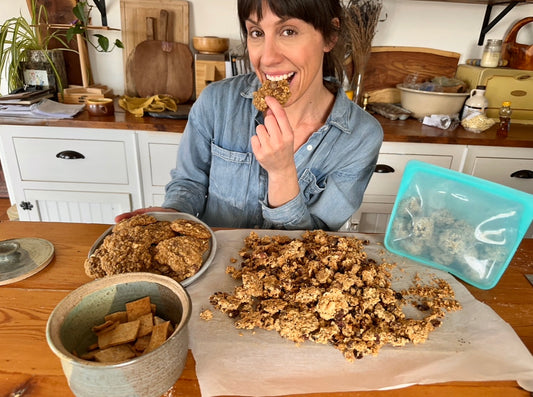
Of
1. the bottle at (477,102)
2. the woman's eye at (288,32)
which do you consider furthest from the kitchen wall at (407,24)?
the woman's eye at (288,32)

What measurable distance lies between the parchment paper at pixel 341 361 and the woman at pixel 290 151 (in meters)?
0.47

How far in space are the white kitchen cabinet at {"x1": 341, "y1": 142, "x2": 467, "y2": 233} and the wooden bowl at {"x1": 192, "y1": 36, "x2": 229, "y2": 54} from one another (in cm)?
113

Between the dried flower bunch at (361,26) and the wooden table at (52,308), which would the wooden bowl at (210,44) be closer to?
the dried flower bunch at (361,26)

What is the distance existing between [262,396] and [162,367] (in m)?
0.18

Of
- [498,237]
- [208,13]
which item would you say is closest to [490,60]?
[208,13]

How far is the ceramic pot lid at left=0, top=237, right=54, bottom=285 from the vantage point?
83 cm

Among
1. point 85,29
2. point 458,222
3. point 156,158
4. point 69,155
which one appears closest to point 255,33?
point 458,222

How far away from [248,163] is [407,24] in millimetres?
1681

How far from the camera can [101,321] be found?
64cm

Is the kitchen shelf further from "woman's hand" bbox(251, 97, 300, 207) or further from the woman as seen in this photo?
"woman's hand" bbox(251, 97, 300, 207)

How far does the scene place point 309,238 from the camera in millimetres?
977

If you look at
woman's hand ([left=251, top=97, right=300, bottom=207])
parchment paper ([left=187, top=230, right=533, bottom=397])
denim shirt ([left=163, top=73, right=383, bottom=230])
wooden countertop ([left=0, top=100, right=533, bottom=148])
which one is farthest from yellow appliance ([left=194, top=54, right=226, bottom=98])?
parchment paper ([left=187, top=230, right=533, bottom=397])

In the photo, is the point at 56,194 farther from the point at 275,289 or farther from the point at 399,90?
the point at 399,90

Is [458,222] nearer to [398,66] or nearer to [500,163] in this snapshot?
[500,163]
